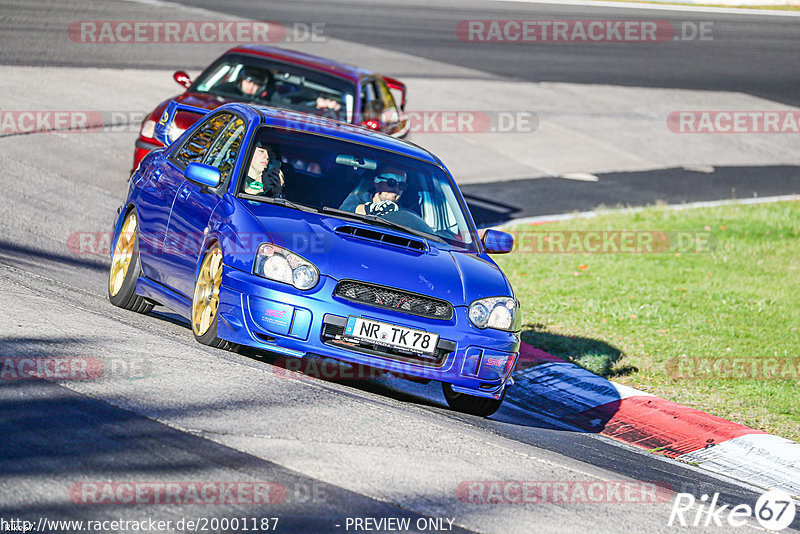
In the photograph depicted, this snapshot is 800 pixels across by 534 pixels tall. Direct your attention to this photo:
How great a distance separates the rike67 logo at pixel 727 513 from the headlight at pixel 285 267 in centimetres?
244

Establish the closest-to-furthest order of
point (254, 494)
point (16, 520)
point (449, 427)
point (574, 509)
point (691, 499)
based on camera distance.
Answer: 1. point (16, 520)
2. point (254, 494)
3. point (574, 509)
4. point (691, 499)
5. point (449, 427)

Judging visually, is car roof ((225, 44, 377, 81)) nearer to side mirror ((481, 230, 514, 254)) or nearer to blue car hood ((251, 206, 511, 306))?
side mirror ((481, 230, 514, 254))

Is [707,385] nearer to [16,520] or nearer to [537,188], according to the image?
[16,520]

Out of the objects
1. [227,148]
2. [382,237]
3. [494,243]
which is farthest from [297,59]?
[382,237]

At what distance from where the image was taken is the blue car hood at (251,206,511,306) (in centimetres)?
674

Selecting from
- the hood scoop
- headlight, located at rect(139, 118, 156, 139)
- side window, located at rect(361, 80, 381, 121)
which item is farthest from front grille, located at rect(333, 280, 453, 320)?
side window, located at rect(361, 80, 381, 121)

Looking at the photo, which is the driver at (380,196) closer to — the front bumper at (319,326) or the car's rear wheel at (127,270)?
the front bumper at (319,326)

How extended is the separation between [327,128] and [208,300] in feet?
6.05

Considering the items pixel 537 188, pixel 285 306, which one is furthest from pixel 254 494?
pixel 537 188

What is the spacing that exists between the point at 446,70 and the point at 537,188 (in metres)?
8.82

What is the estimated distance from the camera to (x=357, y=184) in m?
8.00

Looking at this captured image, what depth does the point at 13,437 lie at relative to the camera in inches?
189

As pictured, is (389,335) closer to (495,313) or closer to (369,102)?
(495,313)

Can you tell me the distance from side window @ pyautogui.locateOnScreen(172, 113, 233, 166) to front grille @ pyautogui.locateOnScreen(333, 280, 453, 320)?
216cm
